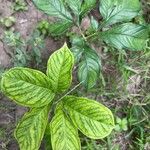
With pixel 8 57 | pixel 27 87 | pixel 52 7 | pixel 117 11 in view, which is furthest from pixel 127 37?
pixel 8 57

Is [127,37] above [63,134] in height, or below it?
above

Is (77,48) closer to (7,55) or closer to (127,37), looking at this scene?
(127,37)

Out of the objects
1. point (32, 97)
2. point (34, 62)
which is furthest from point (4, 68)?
point (32, 97)

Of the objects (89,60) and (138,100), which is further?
(138,100)

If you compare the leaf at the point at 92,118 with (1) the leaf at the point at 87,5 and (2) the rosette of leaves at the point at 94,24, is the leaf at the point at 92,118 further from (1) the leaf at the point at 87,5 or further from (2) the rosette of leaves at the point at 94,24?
(1) the leaf at the point at 87,5

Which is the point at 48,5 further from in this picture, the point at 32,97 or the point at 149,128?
the point at 149,128

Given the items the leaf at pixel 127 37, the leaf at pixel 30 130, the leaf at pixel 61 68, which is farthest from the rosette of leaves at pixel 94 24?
the leaf at pixel 30 130
